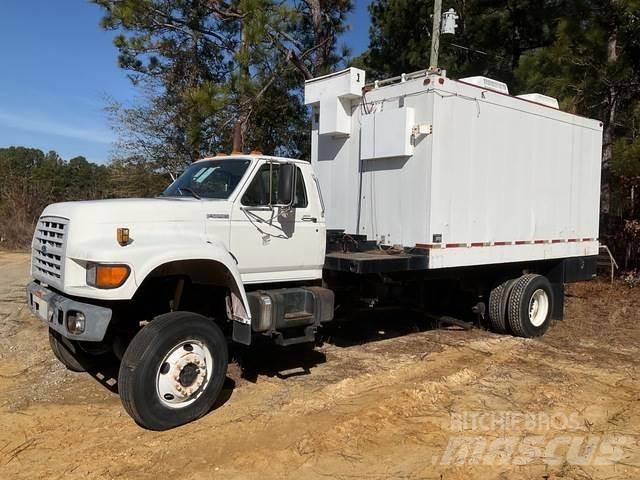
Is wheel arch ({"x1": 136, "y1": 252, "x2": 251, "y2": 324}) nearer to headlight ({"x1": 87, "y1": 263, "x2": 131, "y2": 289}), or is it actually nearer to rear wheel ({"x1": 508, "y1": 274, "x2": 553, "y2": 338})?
headlight ({"x1": 87, "y1": 263, "x2": 131, "y2": 289})

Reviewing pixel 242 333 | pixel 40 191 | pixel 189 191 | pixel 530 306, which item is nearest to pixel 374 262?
pixel 242 333

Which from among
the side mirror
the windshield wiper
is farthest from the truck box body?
the windshield wiper

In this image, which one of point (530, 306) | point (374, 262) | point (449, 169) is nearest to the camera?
point (374, 262)

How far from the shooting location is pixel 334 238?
24.3 feet

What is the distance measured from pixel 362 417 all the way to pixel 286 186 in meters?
2.19

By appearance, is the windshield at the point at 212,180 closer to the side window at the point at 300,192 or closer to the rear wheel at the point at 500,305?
the side window at the point at 300,192

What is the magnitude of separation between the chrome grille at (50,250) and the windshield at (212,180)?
1210mm

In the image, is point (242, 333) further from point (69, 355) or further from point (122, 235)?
point (69, 355)

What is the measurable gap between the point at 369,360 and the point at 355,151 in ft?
8.46

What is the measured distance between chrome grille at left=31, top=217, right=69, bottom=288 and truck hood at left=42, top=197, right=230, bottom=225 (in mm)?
91

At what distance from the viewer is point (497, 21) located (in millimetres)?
14977

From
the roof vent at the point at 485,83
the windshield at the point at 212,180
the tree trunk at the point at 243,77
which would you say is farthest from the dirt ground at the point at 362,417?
the tree trunk at the point at 243,77

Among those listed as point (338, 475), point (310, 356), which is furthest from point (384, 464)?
point (310, 356)

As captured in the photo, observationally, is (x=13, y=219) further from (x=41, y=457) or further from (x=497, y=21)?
(x=41, y=457)
